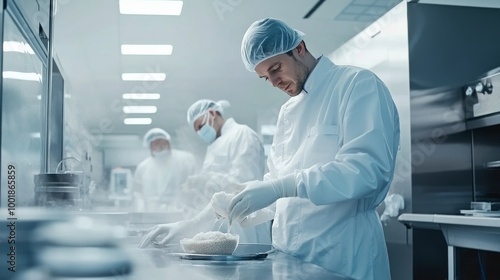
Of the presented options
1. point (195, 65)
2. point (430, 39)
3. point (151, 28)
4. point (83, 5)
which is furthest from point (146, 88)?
point (430, 39)

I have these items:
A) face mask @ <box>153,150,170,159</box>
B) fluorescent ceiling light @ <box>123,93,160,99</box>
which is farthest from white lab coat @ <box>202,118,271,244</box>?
fluorescent ceiling light @ <box>123,93,160,99</box>

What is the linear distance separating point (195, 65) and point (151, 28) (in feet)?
4.59

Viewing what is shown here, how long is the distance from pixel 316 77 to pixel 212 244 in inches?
23.7

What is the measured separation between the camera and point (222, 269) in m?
0.95

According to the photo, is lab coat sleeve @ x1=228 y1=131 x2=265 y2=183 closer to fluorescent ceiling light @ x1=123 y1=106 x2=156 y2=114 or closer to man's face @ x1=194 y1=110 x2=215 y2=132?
man's face @ x1=194 y1=110 x2=215 y2=132

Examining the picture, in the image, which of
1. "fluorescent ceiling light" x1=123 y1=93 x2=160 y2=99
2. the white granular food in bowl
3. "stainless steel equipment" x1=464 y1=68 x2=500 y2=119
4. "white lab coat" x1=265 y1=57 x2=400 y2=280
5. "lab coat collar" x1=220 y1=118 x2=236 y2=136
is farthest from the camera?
"fluorescent ceiling light" x1=123 y1=93 x2=160 y2=99

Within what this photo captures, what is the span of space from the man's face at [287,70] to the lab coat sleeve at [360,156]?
197 millimetres

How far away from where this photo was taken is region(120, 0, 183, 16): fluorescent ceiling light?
3.42m

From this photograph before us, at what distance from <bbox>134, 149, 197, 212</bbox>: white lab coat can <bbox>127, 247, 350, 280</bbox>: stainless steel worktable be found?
150 inches

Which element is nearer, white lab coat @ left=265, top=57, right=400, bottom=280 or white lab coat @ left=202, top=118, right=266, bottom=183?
white lab coat @ left=265, top=57, right=400, bottom=280

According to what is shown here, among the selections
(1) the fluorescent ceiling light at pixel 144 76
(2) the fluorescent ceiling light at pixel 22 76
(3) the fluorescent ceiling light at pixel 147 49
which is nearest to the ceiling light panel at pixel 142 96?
(1) the fluorescent ceiling light at pixel 144 76

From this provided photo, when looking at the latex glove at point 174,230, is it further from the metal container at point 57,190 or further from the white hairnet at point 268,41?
the white hairnet at point 268,41

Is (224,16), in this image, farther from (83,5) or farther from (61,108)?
(61,108)

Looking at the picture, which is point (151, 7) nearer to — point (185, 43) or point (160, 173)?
point (185, 43)
